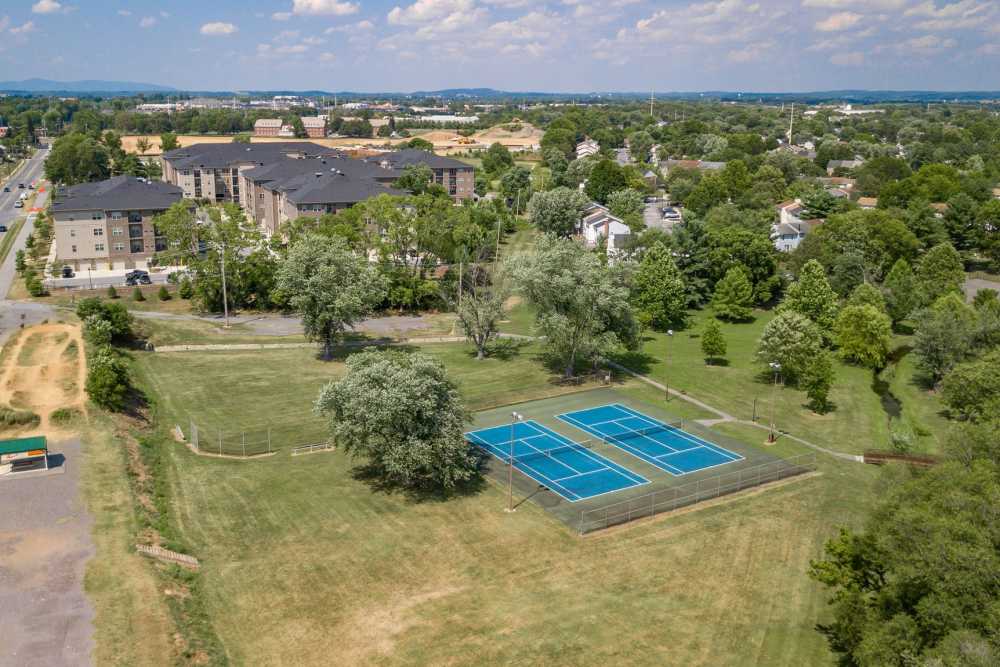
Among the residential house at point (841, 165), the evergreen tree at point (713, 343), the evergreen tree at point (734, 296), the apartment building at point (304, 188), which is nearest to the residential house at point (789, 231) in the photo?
the evergreen tree at point (734, 296)

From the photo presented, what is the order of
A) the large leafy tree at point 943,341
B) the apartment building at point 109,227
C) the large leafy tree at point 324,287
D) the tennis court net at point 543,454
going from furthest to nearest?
the apartment building at point 109,227 → the large leafy tree at point 324,287 → the large leafy tree at point 943,341 → the tennis court net at point 543,454

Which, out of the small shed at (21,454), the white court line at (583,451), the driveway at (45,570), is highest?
the small shed at (21,454)

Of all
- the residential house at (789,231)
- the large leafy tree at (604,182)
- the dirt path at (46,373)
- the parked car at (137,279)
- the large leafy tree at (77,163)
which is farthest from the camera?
the large leafy tree at (77,163)

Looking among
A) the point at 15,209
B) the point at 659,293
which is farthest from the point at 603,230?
the point at 15,209

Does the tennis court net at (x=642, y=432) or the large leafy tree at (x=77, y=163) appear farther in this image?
the large leafy tree at (x=77, y=163)

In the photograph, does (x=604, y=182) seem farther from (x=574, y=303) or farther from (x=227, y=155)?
(x=574, y=303)

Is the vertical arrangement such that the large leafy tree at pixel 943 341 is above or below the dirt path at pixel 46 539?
above

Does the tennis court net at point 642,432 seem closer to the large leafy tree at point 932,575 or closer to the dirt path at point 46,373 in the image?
the large leafy tree at point 932,575
